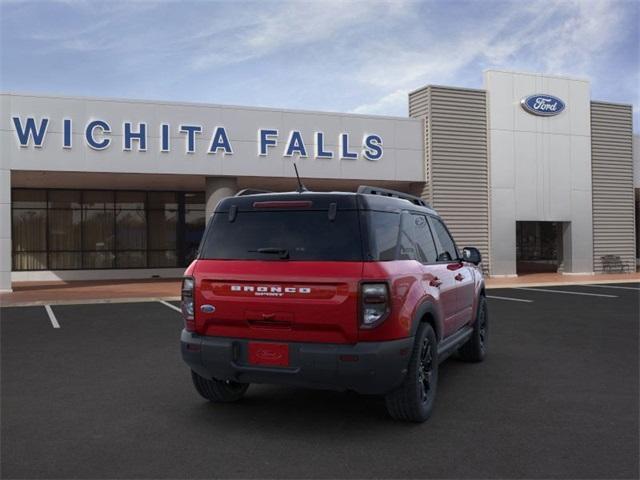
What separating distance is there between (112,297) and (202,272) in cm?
1216

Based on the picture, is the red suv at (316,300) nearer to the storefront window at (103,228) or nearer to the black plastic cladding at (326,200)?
the black plastic cladding at (326,200)

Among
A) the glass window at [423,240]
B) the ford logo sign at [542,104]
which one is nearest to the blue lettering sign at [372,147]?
the ford logo sign at [542,104]

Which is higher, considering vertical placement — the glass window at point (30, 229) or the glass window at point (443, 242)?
the glass window at point (30, 229)

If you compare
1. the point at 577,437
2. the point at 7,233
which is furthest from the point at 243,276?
the point at 7,233

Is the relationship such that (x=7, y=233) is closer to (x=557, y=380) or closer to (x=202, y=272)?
(x=202, y=272)

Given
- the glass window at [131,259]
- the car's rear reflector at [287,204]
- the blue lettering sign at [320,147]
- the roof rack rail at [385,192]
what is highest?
the blue lettering sign at [320,147]

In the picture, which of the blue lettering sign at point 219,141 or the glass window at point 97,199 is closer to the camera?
the blue lettering sign at point 219,141

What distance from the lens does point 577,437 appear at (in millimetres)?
4680

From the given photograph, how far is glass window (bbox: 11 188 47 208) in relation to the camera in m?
23.5

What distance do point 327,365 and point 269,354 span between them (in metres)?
0.48

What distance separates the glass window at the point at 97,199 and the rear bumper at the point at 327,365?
2104 cm

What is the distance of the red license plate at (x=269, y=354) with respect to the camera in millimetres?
4641

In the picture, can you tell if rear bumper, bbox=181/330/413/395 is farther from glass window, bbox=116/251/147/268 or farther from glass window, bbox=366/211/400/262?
glass window, bbox=116/251/147/268

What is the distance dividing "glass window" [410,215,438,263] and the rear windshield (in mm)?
1040
